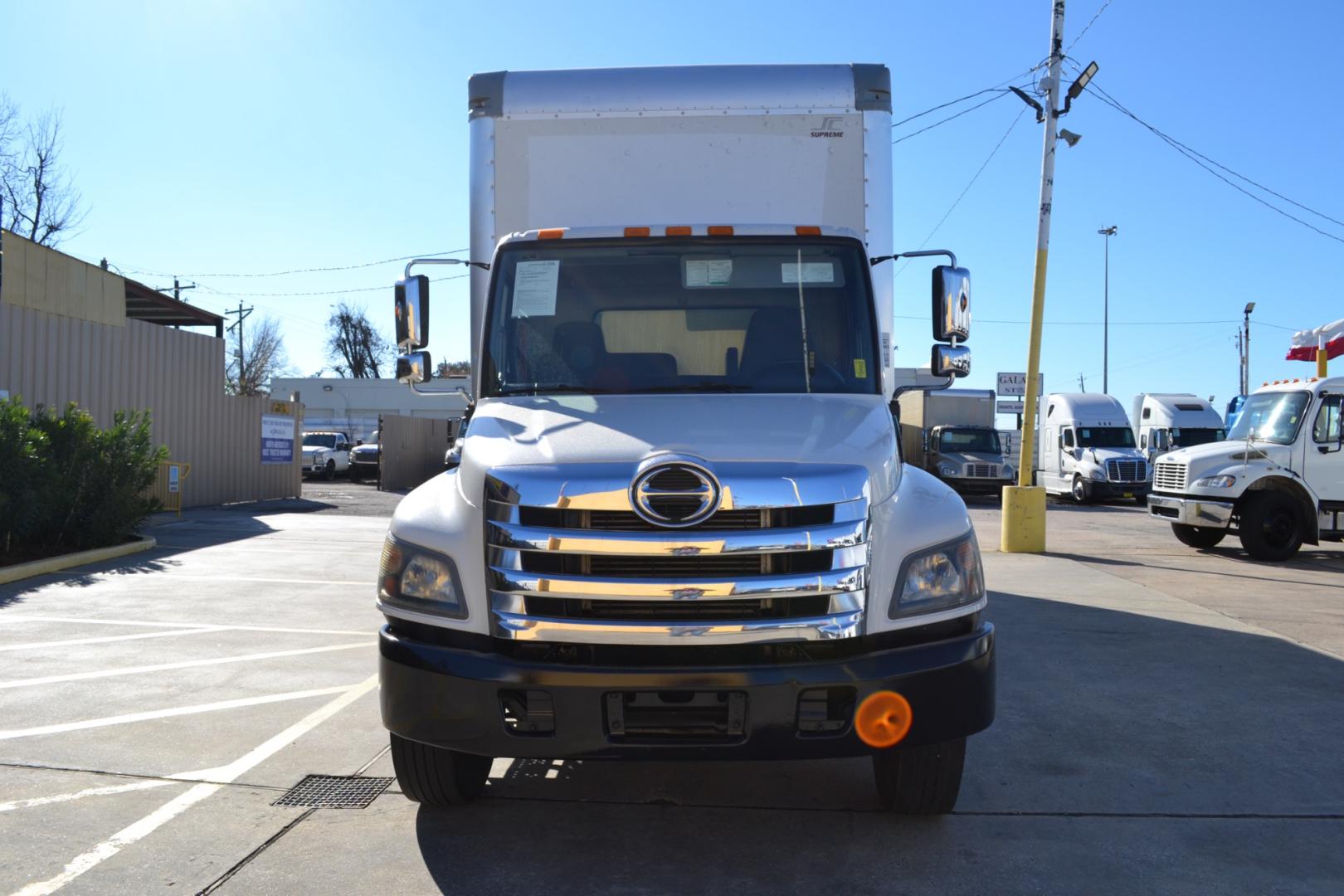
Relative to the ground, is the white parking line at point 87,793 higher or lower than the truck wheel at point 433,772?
lower

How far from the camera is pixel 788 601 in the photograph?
350 cm

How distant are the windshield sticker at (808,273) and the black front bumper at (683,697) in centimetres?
194

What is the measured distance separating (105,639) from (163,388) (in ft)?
45.7

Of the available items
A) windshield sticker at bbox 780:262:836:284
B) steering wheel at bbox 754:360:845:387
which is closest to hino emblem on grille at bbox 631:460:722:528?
steering wheel at bbox 754:360:845:387

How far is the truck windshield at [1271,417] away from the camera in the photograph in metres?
13.5

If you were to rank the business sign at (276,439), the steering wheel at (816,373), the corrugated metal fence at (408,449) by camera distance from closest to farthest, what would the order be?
1. the steering wheel at (816,373)
2. the business sign at (276,439)
3. the corrugated metal fence at (408,449)

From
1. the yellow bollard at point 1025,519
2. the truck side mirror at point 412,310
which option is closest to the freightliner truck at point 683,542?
the truck side mirror at point 412,310

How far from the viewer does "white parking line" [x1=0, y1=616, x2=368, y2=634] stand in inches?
312

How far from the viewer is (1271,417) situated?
13914mm

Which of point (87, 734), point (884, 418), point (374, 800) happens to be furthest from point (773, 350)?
point (87, 734)

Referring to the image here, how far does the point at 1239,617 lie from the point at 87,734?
335 inches

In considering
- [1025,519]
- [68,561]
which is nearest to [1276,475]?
[1025,519]

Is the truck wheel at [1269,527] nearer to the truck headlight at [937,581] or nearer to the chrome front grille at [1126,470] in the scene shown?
the truck headlight at [937,581]

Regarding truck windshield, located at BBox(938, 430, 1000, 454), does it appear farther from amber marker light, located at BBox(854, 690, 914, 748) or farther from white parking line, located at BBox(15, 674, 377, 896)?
amber marker light, located at BBox(854, 690, 914, 748)
